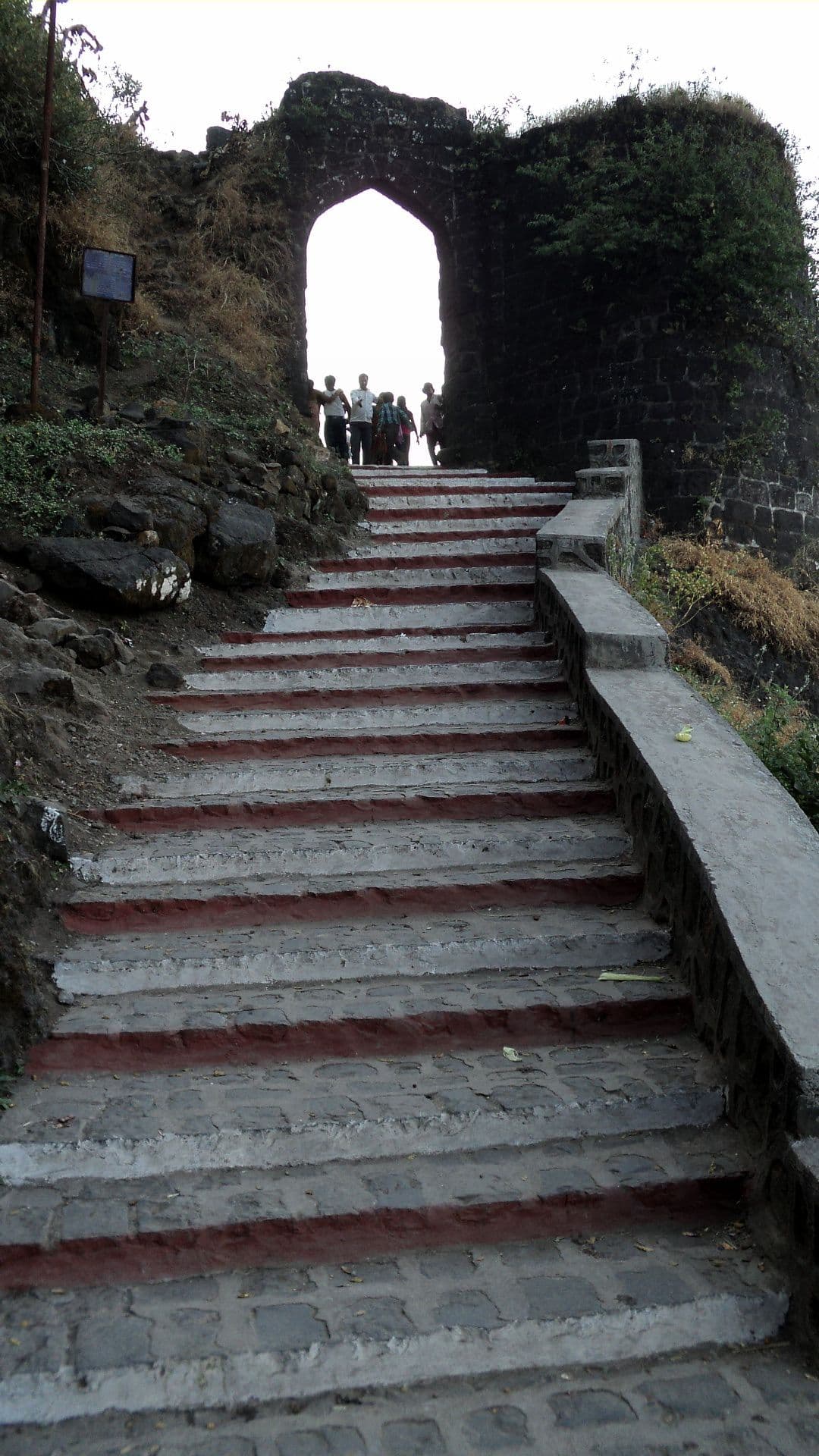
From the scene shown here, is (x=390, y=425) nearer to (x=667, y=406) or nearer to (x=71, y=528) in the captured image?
(x=667, y=406)

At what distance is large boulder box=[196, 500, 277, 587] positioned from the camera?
23.0ft

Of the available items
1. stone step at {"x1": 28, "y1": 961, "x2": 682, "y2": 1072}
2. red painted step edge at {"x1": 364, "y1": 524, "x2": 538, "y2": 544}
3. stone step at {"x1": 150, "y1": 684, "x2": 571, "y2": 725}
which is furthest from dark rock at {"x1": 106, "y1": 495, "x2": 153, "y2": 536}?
stone step at {"x1": 28, "y1": 961, "x2": 682, "y2": 1072}

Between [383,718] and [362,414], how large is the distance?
9472mm

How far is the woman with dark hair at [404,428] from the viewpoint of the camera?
1420cm

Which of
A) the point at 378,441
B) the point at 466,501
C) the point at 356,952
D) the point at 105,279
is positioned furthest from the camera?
the point at 378,441

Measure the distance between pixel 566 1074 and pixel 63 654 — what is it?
10.8ft

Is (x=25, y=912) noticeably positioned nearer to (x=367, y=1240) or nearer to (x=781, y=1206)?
(x=367, y=1240)

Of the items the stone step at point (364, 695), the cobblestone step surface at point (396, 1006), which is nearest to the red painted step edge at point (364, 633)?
the stone step at point (364, 695)

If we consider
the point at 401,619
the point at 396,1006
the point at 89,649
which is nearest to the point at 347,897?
the point at 396,1006

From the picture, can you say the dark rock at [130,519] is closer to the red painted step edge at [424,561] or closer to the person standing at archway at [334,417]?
the red painted step edge at [424,561]

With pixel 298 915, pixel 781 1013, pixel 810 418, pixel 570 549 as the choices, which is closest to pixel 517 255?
pixel 810 418

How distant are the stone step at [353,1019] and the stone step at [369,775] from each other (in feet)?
4.19

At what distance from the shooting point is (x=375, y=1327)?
251 cm

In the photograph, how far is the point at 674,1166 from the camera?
2.96 metres
